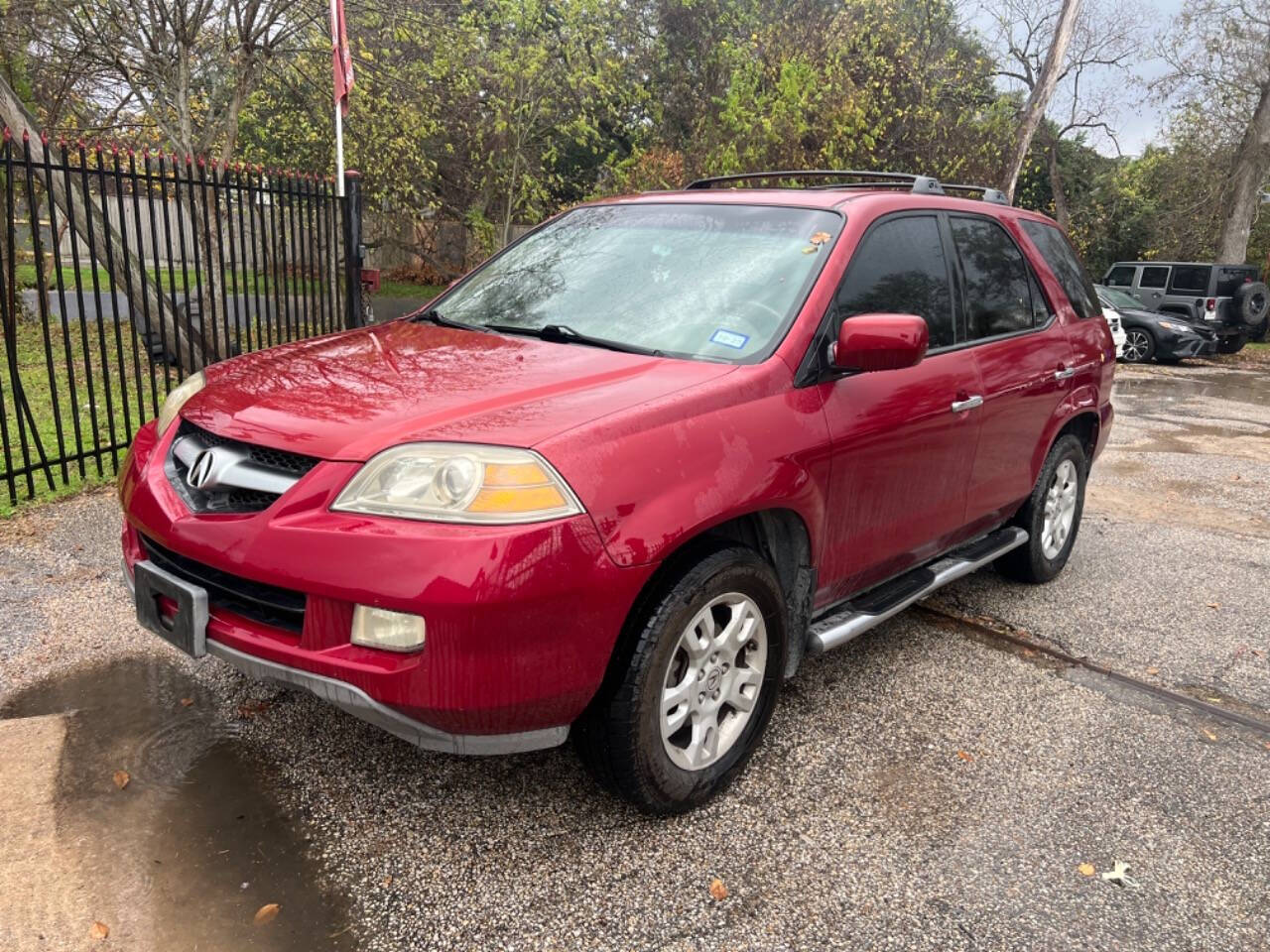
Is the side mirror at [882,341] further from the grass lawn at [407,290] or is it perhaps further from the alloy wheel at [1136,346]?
the grass lawn at [407,290]

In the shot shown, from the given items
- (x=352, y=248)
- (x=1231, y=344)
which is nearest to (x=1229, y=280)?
(x=1231, y=344)

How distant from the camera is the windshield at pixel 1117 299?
669 inches

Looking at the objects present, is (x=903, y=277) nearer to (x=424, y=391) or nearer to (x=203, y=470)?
(x=424, y=391)

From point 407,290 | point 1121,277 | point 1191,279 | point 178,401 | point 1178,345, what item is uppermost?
point 178,401

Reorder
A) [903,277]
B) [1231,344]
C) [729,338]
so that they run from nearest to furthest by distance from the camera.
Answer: [729,338] → [903,277] → [1231,344]

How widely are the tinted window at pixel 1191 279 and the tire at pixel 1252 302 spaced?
62 centimetres

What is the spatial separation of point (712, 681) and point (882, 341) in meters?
1.11

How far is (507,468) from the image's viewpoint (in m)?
2.27

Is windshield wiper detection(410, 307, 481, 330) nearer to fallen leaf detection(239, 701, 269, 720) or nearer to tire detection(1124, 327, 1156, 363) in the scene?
fallen leaf detection(239, 701, 269, 720)

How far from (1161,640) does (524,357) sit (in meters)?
3.22

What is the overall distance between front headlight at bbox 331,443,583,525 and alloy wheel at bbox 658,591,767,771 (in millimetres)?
615

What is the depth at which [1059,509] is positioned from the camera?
4.82 m

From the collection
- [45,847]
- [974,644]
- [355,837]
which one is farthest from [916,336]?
[45,847]

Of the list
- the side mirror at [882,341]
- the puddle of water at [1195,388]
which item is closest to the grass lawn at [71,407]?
the side mirror at [882,341]
